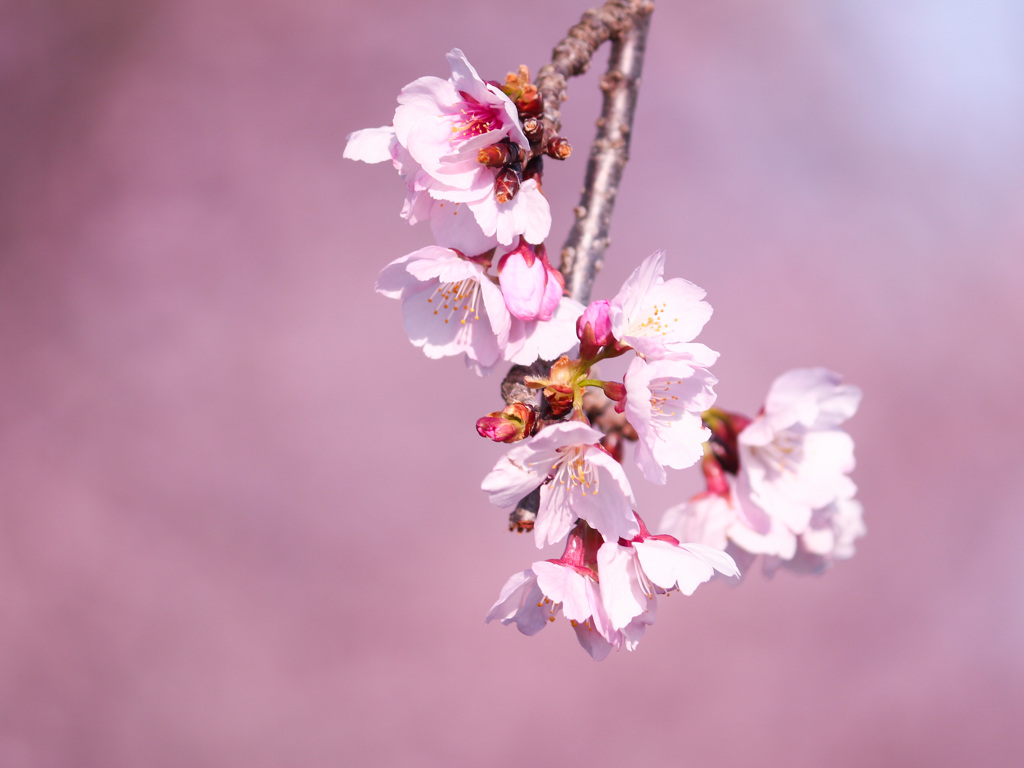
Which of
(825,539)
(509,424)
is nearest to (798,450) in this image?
(825,539)

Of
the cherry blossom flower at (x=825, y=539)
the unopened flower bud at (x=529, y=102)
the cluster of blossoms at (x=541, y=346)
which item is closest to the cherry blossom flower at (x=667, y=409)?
the cluster of blossoms at (x=541, y=346)

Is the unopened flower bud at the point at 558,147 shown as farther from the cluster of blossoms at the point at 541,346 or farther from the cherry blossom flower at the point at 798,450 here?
the cherry blossom flower at the point at 798,450

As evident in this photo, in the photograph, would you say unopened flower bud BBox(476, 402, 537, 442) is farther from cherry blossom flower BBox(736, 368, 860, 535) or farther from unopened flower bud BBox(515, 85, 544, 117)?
cherry blossom flower BBox(736, 368, 860, 535)

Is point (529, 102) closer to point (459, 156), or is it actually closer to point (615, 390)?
point (459, 156)

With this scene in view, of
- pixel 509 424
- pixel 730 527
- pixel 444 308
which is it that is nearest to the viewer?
pixel 509 424

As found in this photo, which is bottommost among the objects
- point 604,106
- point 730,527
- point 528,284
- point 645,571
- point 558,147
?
point 645,571

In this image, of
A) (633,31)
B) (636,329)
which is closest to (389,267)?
(636,329)

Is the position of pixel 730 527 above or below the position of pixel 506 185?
below
